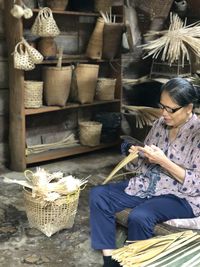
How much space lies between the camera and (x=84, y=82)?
436 centimetres

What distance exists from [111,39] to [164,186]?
2.56 m

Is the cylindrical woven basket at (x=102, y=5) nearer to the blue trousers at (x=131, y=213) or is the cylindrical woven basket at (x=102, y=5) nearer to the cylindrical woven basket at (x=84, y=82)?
the cylindrical woven basket at (x=84, y=82)

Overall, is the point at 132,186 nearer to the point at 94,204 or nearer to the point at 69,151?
the point at 94,204

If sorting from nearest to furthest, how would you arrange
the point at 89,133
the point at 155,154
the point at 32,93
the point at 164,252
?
the point at 164,252, the point at 155,154, the point at 32,93, the point at 89,133

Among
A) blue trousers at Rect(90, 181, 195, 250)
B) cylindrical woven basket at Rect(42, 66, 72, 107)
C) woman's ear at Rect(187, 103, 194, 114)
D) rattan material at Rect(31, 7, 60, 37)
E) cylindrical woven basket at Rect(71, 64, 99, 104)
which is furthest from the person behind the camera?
cylindrical woven basket at Rect(71, 64, 99, 104)

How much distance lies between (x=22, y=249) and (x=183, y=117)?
1330 millimetres

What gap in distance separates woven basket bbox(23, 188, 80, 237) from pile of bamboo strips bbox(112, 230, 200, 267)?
2.52 ft

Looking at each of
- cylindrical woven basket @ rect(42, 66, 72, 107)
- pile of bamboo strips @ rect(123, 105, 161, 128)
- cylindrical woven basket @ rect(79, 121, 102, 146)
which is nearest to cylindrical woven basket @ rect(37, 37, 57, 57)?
cylindrical woven basket @ rect(42, 66, 72, 107)

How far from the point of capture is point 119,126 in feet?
15.8

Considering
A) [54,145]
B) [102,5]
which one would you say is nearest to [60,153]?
[54,145]

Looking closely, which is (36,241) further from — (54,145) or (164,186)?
(54,145)

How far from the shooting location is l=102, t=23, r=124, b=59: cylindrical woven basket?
4449 millimetres

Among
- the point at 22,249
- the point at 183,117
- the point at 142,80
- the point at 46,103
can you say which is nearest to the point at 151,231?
the point at 183,117

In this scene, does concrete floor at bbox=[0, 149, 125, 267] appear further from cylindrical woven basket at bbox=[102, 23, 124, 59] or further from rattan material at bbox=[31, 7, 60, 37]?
cylindrical woven basket at bbox=[102, 23, 124, 59]
